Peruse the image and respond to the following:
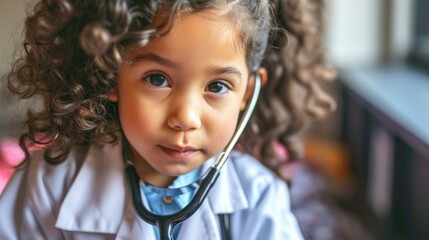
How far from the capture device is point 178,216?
0.75 meters

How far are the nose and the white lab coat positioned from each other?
18cm

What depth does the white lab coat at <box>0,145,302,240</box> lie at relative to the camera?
0.85 meters

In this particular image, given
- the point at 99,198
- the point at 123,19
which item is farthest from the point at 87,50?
the point at 99,198

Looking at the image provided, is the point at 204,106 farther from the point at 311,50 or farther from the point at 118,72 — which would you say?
the point at 311,50

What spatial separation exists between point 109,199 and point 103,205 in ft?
0.04

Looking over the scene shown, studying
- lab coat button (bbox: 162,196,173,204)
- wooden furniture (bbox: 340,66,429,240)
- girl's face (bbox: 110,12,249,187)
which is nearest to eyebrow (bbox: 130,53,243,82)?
girl's face (bbox: 110,12,249,187)

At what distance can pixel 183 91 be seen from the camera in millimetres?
723

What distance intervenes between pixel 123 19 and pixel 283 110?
49 cm

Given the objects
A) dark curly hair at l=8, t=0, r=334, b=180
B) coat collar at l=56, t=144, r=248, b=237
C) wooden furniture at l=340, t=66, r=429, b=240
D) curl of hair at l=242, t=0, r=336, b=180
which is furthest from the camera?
wooden furniture at l=340, t=66, r=429, b=240

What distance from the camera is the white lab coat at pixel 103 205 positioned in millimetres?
848

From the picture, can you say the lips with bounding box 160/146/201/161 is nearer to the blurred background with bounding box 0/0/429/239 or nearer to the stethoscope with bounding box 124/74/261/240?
the stethoscope with bounding box 124/74/261/240

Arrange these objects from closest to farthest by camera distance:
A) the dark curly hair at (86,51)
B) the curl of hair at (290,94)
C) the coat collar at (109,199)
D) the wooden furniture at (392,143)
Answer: the dark curly hair at (86,51), the coat collar at (109,199), the curl of hair at (290,94), the wooden furniture at (392,143)

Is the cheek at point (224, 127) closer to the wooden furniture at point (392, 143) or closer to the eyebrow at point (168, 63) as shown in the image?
the eyebrow at point (168, 63)

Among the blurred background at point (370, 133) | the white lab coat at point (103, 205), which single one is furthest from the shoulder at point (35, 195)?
the blurred background at point (370, 133)
